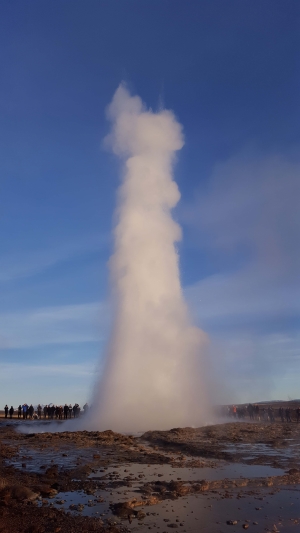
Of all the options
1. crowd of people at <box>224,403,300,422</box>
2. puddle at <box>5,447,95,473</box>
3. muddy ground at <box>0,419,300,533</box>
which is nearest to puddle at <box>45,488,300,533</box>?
muddy ground at <box>0,419,300,533</box>

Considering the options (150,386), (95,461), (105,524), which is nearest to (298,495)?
(105,524)

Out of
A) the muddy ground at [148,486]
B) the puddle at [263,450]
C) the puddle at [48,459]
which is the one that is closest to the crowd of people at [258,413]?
the puddle at [263,450]

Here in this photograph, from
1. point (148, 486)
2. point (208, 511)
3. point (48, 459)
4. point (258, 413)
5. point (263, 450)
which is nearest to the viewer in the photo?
point (208, 511)

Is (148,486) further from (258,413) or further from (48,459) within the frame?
(258,413)

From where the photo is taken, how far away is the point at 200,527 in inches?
344

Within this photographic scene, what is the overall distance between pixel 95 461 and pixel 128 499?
21.3ft

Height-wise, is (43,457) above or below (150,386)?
below

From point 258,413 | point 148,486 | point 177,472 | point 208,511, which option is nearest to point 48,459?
point 177,472

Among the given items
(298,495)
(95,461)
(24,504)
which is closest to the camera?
(24,504)

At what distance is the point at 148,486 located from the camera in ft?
39.2

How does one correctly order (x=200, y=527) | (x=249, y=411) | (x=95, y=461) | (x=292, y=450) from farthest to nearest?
(x=249, y=411) → (x=292, y=450) → (x=95, y=461) → (x=200, y=527)

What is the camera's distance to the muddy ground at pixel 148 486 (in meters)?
8.98

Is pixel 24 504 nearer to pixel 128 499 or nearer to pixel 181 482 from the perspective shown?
pixel 128 499

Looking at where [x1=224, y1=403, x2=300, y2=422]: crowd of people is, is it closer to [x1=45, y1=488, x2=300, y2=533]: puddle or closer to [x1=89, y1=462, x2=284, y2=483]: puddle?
[x1=89, y1=462, x2=284, y2=483]: puddle
